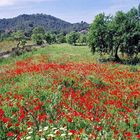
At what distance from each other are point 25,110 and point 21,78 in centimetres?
758

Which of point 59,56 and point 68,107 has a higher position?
point 68,107

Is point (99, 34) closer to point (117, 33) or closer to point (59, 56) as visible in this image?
point (117, 33)

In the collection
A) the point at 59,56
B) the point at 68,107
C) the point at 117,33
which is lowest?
the point at 59,56

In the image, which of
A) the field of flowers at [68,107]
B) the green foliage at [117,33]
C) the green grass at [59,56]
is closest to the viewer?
the field of flowers at [68,107]

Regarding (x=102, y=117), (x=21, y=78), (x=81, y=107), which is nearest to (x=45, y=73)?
(x=21, y=78)

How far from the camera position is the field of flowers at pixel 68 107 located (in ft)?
32.3

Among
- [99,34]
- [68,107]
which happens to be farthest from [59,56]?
[68,107]

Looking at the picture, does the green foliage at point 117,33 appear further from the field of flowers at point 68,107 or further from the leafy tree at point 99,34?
the field of flowers at point 68,107

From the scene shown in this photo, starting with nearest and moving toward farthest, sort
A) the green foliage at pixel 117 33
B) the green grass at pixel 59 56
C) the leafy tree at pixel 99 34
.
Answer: the green grass at pixel 59 56 < the green foliage at pixel 117 33 < the leafy tree at pixel 99 34

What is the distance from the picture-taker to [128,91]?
56.7 ft

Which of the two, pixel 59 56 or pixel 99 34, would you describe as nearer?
pixel 59 56

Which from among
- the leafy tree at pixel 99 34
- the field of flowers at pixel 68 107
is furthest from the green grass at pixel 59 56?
the field of flowers at pixel 68 107

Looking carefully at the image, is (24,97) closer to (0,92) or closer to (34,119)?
(0,92)

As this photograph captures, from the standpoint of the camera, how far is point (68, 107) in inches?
506
